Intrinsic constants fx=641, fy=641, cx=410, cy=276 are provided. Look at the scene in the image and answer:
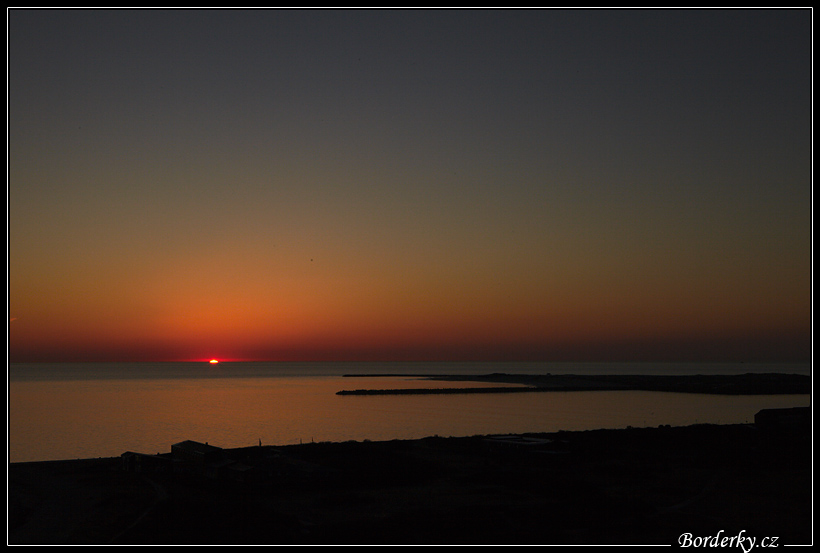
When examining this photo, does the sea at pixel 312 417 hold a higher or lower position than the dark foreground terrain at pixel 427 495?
higher

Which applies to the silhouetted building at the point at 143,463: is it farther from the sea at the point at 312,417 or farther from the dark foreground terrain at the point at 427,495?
the sea at the point at 312,417

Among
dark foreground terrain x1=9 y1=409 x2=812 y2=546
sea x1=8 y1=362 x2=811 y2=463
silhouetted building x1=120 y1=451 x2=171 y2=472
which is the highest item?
sea x1=8 y1=362 x2=811 y2=463

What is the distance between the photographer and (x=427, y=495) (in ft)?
77.4

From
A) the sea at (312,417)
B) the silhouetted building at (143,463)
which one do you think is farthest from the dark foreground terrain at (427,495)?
the sea at (312,417)

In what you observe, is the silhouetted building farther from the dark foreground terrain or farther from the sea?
the sea

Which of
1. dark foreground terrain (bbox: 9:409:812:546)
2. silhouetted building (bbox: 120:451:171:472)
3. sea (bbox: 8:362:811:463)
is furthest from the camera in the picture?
sea (bbox: 8:362:811:463)

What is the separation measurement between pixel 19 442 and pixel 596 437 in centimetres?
4603

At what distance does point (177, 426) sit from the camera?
215 ft

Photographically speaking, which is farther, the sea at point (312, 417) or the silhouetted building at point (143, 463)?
the sea at point (312, 417)

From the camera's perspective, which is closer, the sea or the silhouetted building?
the silhouetted building

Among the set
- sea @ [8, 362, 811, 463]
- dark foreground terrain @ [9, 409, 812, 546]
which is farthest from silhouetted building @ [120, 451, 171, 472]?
sea @ [8, 362, 811, 463]

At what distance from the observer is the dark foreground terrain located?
62.6 ft

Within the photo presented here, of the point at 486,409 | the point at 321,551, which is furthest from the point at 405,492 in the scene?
the point at 486,409

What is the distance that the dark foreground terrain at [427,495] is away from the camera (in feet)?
62.6
